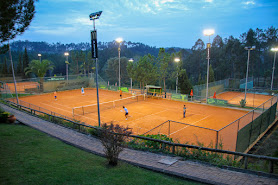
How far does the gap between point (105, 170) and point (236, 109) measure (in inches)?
1028

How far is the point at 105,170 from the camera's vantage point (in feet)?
22.1

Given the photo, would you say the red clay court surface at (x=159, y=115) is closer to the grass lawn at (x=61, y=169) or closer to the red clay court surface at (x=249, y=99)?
the red clay court surface at (x=249, y=99)

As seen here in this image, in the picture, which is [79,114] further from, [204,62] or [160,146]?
[204,62]

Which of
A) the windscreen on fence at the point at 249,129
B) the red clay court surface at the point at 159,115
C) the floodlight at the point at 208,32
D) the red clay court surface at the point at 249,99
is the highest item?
the floodlight at the point at 208,32

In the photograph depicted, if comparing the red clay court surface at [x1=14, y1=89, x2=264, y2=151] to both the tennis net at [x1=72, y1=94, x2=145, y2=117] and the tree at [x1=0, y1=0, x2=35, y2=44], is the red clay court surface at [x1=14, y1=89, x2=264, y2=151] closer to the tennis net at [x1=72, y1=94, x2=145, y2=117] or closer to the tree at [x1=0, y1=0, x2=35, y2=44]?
the tennis net at [x1=72, y1=94, x2=145, y2=117]

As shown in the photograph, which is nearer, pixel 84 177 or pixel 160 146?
pixel 84 177

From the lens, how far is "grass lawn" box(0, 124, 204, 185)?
19.3ft

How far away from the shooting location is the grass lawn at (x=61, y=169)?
589cm

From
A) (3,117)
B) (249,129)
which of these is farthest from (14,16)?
(249,129)

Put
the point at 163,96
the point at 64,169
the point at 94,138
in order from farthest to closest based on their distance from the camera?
the point at 163,96 → the point at 94,138 → the point at 64,169

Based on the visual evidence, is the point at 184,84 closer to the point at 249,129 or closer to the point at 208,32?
the point at 208,32

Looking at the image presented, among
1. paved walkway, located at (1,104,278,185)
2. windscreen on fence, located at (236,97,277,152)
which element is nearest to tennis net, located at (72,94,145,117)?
paved walkway, located at (1,104,278,185)

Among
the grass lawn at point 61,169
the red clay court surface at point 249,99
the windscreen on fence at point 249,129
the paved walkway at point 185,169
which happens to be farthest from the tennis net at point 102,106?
the windscreen on fence at point 249,129

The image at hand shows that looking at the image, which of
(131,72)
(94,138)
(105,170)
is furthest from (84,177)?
(131,72)
